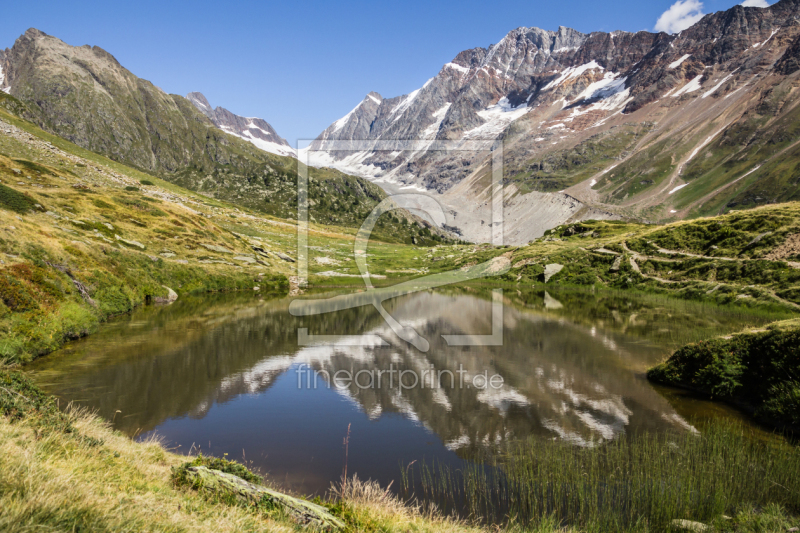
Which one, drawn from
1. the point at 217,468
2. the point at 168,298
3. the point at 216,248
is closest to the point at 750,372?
the point at 217,468

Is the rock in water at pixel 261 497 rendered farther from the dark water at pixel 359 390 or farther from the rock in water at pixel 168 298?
the rock in water at pixel 168 298

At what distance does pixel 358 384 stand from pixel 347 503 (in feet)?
44.5

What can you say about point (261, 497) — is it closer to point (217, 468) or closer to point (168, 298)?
point (217, 468)

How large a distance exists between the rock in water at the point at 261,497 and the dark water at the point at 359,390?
362cm

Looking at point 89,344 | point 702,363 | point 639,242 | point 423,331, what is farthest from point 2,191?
point 639,242

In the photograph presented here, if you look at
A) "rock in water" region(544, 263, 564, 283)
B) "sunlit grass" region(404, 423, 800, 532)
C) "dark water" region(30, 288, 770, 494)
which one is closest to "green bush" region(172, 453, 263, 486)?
"dark water" region(30, 288, 770, 494)

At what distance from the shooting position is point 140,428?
15289mm

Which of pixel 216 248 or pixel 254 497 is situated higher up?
pixel 216 248

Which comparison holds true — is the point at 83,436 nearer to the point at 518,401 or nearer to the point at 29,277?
the point at 518,401

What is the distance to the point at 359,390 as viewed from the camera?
→ 22188 millimetres

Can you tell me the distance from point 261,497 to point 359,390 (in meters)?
14.0

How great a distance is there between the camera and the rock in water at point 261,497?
809cm

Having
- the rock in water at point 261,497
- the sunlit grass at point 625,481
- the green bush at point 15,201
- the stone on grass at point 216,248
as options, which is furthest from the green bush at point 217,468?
the stone on grass at point 216,248

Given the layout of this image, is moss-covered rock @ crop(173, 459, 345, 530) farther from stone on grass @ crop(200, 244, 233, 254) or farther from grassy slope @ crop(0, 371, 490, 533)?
stone on grass @ crop(200, 244, 233, 254)
